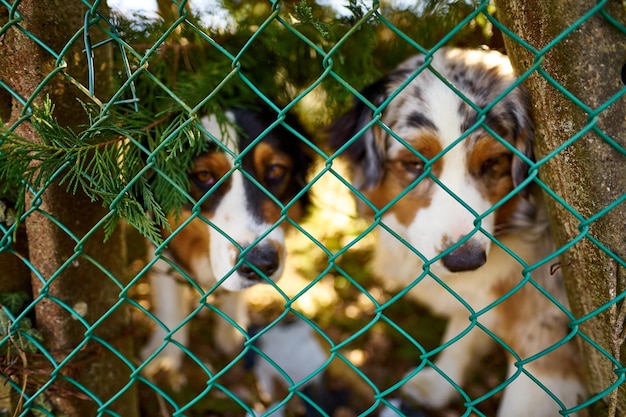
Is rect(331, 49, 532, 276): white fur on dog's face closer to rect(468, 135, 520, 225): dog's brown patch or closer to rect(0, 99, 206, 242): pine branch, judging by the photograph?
rect(468, 135, 520, 225): dog's brown patch

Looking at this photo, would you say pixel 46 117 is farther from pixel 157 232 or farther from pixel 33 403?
pixel 33 403

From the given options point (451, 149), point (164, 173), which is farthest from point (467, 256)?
point (164, 173)

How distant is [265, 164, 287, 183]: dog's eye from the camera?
2502 millimetres

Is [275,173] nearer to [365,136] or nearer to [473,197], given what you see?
[365,136]

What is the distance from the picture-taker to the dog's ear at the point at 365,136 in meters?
2.33

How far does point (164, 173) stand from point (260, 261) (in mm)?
573

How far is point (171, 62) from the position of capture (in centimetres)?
211

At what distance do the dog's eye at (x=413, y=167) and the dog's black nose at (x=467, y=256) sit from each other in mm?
444

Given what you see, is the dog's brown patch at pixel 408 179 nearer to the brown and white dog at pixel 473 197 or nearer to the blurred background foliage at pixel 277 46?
the brown and white dog at pixel 473 197

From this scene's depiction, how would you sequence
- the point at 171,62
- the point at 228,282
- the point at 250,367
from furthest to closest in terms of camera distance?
1. the point at 250,367
2. the point at 228,282
3. the point at 171,62

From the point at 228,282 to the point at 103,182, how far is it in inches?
33.9

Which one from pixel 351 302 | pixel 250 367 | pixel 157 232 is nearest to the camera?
pixel 157 232

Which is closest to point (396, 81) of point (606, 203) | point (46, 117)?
point (606, 203)

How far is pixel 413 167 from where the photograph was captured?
2.29m
